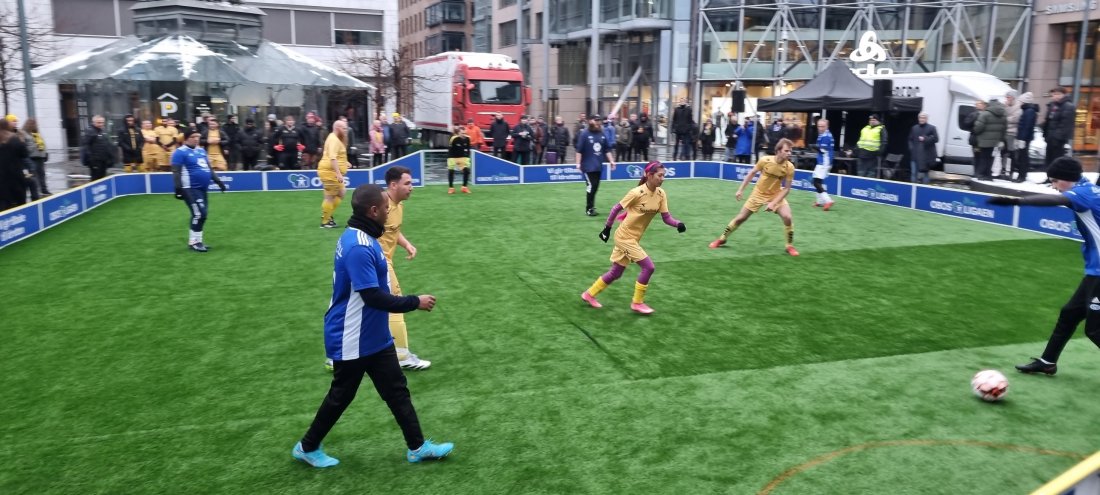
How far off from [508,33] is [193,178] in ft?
156

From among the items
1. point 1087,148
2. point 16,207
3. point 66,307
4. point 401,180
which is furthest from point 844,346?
point 1087,148

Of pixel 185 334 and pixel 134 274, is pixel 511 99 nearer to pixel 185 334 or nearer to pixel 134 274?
pixel 134 274

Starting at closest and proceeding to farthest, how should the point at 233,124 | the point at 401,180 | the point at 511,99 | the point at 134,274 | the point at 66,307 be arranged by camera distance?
the point at 401,180
the point at 66,307
the point at 134,274
the point at 233,124
the point at 511,99

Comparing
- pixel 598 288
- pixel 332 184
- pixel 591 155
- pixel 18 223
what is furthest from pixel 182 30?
pixel 598 288

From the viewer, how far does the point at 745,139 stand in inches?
976

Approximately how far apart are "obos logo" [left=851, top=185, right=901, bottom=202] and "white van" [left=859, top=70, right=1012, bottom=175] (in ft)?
16.2

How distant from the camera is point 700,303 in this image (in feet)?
31.4

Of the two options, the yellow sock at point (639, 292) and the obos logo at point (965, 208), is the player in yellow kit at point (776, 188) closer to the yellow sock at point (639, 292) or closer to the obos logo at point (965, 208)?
Answer: the yellow sock at point (639, 292)

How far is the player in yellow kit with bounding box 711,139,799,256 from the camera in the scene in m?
12.4

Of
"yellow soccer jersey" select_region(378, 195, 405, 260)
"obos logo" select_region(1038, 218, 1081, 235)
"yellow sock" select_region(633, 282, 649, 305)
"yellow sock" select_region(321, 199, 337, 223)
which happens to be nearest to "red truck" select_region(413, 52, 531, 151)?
"yellow sock" select_region(321, 199, 337, 223)

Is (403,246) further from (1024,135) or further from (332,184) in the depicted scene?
(1024,135)

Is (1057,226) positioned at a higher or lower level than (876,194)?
lower

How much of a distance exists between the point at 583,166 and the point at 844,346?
9.10 meters

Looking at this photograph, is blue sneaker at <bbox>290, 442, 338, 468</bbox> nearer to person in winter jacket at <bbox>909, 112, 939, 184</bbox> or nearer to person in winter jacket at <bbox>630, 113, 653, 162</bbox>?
person in winter jacket at <bbox>909, 112, 939, 184</bbox>
